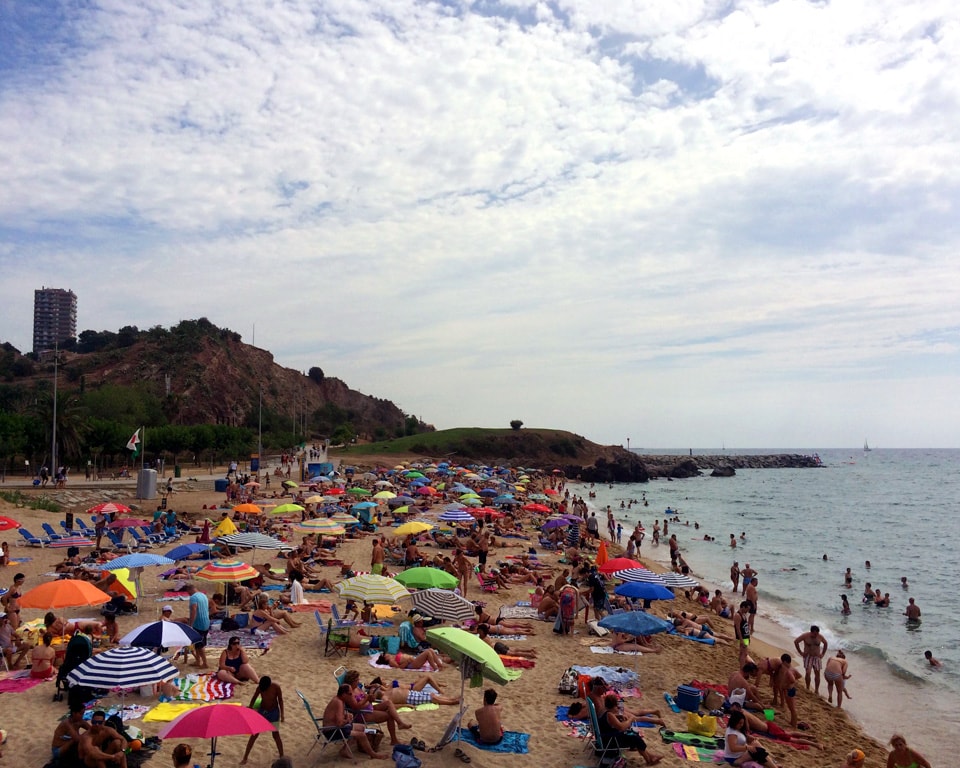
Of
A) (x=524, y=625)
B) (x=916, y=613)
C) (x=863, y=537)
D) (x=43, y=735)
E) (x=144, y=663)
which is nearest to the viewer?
(x=144, y=663)

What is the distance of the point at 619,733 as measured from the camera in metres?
7.92

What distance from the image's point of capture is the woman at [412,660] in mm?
10656

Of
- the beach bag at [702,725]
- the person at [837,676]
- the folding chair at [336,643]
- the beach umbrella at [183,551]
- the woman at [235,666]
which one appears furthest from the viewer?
the beach umbrella at [183,551]

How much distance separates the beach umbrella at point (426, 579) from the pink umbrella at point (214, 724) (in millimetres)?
5929

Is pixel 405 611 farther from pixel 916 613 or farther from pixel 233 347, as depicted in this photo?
pixel 233 347

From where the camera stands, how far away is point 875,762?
31.0 ft

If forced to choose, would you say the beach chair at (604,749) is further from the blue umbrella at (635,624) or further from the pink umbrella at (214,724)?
the pink umbrella at (214,724)

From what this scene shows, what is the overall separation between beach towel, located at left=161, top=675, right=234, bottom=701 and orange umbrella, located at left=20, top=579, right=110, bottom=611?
1.55 meters

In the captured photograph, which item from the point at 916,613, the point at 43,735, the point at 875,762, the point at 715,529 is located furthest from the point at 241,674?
the point at 715,529

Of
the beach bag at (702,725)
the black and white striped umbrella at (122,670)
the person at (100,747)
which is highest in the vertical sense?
the black and white striped umbrella at (122,670)

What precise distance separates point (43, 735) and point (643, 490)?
64817mm

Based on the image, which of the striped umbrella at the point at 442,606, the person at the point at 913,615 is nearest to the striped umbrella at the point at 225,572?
the striped umbrella at the point at 442,606

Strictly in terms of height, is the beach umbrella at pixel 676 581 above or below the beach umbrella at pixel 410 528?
below

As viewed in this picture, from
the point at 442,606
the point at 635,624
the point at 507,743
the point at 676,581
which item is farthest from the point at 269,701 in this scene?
the point at 676,581
